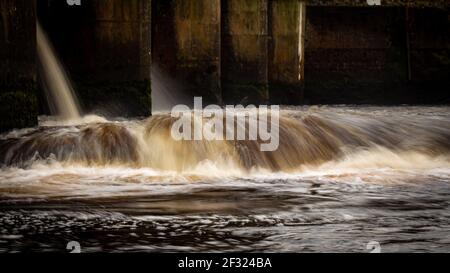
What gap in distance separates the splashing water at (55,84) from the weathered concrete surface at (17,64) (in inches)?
46.8

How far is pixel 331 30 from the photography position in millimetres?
15273

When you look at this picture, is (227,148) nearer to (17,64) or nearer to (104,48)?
(17,64)

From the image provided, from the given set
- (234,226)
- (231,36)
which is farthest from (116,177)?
(231,36)

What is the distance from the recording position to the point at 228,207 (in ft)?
19.4

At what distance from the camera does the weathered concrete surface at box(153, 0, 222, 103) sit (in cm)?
1267

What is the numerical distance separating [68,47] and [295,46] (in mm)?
5310

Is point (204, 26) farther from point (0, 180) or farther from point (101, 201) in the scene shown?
point (101, 201)

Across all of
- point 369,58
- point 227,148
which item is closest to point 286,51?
point 369,58

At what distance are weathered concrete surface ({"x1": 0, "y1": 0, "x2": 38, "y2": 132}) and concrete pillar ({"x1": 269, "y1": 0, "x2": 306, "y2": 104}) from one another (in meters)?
6.23

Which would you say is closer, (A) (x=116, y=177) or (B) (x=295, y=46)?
(A) (x=116, y=177)

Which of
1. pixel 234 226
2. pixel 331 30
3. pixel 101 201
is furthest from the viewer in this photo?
pixel 331 30

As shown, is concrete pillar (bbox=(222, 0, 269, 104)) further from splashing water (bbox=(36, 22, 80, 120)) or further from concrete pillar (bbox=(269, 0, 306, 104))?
splashing water (bbox=(36, 22, 80, 120))

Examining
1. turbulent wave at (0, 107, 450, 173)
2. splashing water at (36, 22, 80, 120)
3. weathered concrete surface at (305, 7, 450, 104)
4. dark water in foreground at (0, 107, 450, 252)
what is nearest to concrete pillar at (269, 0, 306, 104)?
weathered concrete surface at (305, 7, 450, 104)

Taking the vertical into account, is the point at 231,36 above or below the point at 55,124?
above
